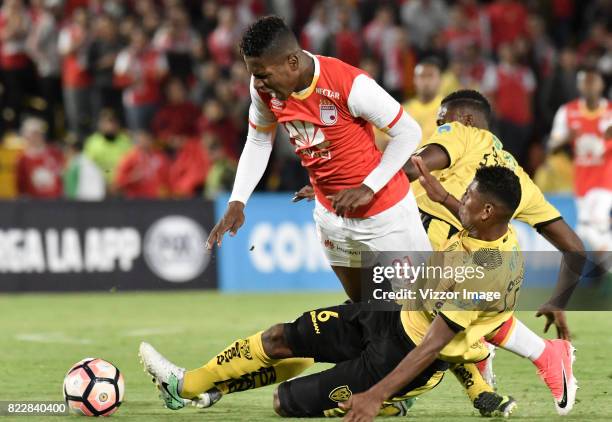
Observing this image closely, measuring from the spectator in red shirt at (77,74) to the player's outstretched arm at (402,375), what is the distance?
1228 centimetres

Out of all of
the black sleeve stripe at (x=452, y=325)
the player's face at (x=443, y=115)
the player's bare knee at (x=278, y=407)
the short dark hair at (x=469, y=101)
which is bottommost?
the player's bare knee at (x=278, y=407)

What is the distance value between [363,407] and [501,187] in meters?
1.31

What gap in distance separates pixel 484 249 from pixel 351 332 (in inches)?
37.9

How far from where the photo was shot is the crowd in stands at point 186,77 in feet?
53.3

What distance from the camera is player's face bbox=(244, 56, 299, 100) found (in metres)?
6.70

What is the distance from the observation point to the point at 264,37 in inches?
262

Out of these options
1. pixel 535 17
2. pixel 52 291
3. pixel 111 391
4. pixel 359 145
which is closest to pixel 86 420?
pixel 111 391

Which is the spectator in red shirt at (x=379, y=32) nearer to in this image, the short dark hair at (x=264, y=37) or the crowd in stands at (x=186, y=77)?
the crowd in stands at (x=186, y=77)

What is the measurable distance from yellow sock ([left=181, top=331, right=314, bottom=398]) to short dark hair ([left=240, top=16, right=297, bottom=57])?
152 centimetres

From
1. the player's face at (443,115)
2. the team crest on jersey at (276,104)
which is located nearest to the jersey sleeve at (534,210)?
the player's face at (443,115)

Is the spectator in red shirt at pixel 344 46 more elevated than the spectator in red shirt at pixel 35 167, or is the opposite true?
the spectator in red shirt at pixel 344 46

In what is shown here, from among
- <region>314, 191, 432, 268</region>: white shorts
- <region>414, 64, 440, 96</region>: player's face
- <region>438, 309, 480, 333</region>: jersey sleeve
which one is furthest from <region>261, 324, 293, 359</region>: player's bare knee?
<region>414, 64, 440, 96</region>: player's face

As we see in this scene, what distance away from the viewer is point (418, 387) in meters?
6.41

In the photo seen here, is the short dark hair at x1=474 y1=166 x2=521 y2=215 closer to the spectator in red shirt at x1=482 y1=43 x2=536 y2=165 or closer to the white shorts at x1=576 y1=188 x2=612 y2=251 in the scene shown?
the white shorts at x1=576 y1=188 x2=612 y2=251
